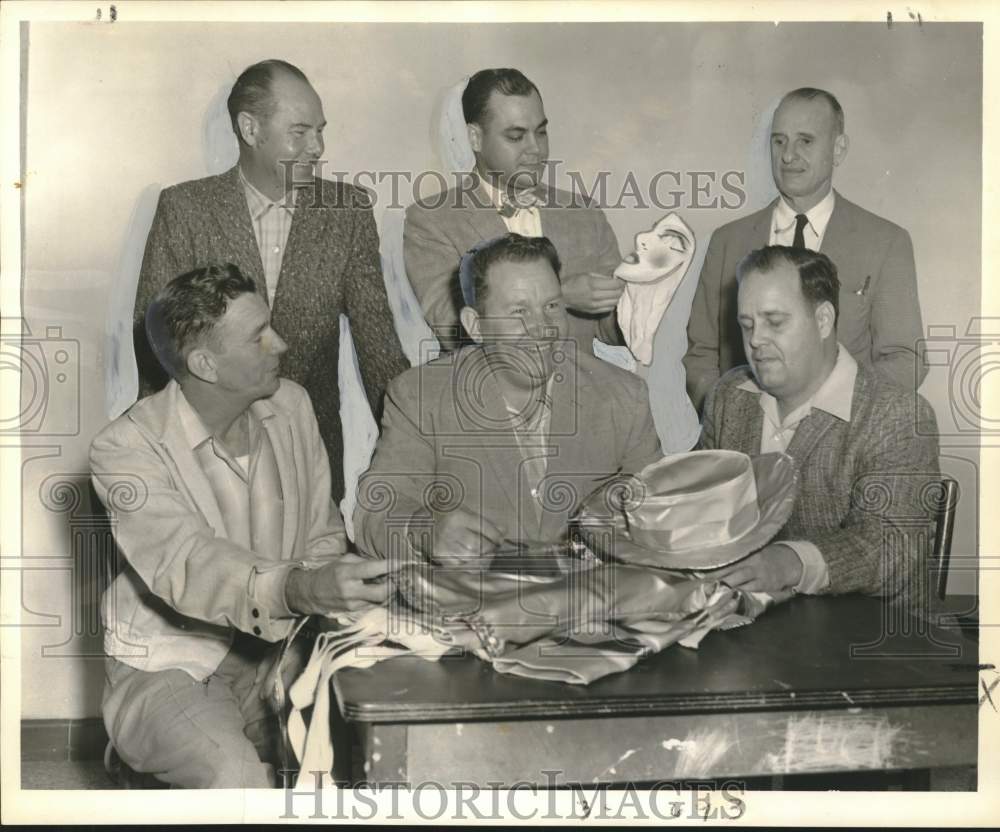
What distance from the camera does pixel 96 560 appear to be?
392 centimetres

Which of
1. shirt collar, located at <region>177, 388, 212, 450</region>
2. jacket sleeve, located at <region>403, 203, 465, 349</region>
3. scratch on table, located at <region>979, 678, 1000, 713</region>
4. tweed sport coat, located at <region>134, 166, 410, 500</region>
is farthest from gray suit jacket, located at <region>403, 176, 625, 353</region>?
scratch on table, located at <region>979, 678, 1000, 713</region>

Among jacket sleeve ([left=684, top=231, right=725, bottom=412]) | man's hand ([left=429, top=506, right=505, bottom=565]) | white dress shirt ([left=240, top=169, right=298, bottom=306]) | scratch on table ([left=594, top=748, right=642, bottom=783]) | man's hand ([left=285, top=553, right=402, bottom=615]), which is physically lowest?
scratch on table ([left=594, top=748, right=642, bottom=783])

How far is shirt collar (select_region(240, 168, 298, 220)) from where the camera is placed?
3.92 metres

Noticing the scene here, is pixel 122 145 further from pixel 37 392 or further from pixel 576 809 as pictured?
pixel 576 809

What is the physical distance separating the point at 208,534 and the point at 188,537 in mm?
51

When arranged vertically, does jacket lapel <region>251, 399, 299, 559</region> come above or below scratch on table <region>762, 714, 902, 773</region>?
above

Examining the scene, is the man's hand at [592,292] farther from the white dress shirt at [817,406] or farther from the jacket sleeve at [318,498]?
the jacket sleeve at [318,498]

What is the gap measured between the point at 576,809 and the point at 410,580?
78 centimetres

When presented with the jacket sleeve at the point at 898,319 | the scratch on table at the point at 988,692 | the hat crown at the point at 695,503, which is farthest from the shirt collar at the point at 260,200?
the scratch on table at the point at 988,692

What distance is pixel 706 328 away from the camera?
157 inches

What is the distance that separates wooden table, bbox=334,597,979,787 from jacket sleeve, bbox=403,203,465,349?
974 mm

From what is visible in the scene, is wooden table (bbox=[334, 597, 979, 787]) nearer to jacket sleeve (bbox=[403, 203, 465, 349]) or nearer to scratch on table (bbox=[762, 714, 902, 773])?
scratch on table (bbox=[762, 714, 902, 773])

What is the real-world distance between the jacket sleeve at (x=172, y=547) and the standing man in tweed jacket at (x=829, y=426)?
4.56ft

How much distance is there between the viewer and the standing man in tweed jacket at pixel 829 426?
378 centimetres
